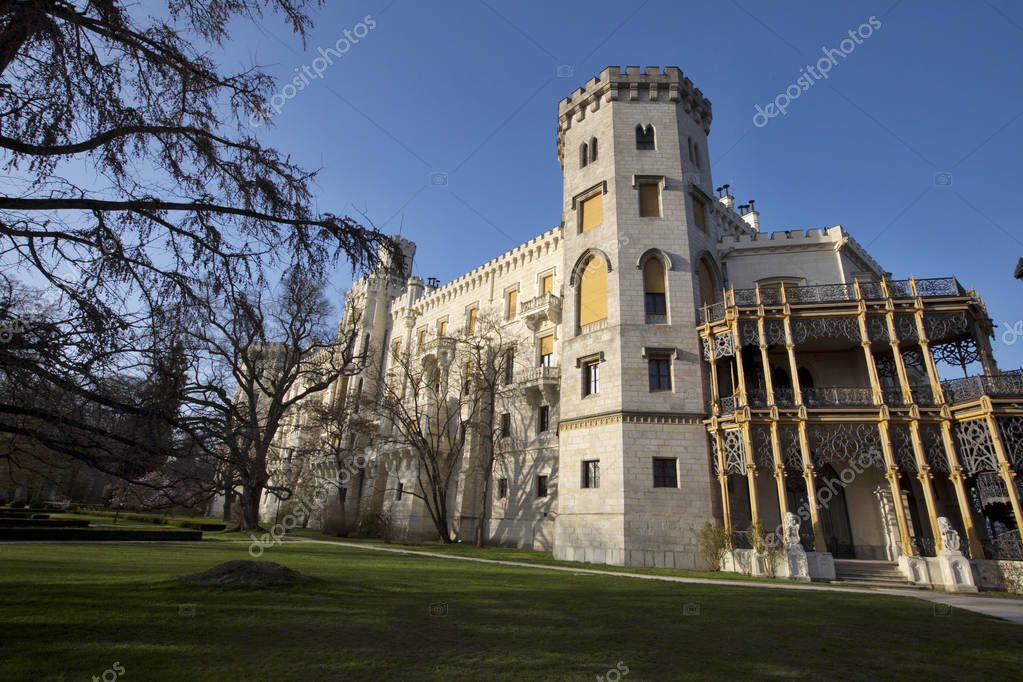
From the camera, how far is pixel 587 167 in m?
27.8

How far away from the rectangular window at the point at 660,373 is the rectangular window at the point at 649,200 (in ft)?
23.3

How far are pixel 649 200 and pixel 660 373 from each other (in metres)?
8.68

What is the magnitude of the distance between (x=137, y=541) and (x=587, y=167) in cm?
2625

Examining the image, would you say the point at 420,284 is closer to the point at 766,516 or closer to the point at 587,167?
the point at 587,167

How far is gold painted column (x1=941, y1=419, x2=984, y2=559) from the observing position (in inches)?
682

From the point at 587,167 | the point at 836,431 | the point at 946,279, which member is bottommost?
the point at 836,431

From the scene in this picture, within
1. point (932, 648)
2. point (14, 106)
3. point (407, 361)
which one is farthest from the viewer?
point (407, 361)

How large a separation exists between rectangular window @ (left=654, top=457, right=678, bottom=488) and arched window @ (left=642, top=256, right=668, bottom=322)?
6.21 metres

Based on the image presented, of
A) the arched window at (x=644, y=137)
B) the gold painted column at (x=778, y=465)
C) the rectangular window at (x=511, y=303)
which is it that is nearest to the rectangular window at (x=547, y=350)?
the rectangular window at (x=511, y=303)

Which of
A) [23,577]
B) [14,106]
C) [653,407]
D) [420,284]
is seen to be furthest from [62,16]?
[420,284]

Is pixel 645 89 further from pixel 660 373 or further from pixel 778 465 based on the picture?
pixel 778 465

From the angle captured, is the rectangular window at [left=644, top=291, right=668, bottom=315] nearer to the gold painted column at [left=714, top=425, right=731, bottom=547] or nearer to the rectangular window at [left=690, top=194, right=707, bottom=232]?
the rectangular window at [left=690, top=194, right=707, bottom=232]

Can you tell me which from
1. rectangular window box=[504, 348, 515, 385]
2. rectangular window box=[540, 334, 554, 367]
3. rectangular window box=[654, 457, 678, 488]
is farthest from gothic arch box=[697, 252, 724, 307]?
rectangular window box=[504, 348, 515, 385]

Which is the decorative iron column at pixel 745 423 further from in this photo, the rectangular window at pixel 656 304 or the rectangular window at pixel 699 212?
the rectangular window at pixel 699 212
